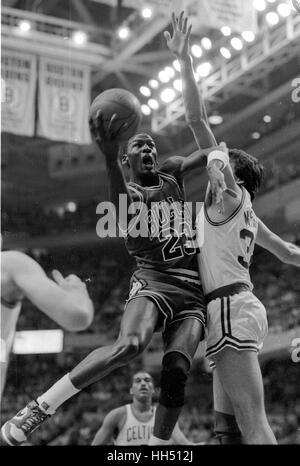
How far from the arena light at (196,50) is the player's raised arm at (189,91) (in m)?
0.38

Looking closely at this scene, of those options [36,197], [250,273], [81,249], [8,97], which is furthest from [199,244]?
[8,97]

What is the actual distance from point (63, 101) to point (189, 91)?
123 centimetres

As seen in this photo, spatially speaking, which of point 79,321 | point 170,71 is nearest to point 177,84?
point 170,71

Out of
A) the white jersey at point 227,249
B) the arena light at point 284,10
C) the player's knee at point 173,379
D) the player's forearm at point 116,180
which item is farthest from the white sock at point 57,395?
the arena light at point 284,10

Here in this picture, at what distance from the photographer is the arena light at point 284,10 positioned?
16.2ft

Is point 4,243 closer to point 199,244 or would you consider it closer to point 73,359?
point 73,359

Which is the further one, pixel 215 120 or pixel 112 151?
pixel 215 120

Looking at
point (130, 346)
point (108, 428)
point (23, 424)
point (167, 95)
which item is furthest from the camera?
point (108, 428)

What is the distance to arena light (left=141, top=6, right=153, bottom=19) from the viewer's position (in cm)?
490

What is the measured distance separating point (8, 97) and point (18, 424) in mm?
2427

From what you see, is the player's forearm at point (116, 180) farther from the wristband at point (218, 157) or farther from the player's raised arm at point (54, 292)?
the player's raised arm at point (54, 292)

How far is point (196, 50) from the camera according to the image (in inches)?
179

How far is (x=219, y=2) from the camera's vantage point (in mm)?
5203

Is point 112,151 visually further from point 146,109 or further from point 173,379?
point 173,379
